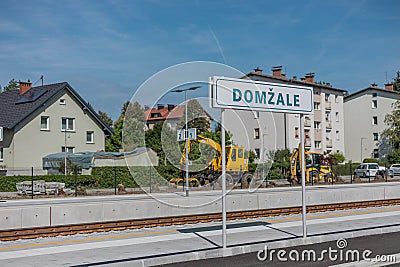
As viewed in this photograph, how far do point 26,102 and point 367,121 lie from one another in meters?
51.1

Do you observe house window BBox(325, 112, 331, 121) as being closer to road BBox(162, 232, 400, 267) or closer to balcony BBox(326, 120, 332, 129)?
balcony BBox(326, 120, 332, 129)

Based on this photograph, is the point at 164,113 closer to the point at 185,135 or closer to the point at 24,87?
the point at 185,135

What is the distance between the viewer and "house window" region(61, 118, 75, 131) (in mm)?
54125

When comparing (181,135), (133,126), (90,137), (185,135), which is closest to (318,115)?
(90,137)

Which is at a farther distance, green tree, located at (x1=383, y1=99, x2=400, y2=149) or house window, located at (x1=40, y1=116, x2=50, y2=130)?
green tree, located at (x1=383, y1=99, x2=400, y2=149)

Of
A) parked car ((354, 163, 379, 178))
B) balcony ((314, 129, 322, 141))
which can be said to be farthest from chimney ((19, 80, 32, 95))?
balcony ((314, 129, 322, 141))

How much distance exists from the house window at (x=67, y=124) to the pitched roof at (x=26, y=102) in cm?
197

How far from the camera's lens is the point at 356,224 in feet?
52.4

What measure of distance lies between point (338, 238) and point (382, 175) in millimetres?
40296

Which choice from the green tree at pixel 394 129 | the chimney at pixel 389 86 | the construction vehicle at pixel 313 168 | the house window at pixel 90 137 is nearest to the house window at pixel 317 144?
the green tree at pixel 394 129

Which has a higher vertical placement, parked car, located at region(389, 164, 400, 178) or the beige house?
the beige house

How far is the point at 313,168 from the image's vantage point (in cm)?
4281

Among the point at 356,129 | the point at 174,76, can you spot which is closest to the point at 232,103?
the point at 174,76

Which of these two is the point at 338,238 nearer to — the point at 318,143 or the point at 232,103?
the point at 232,103
